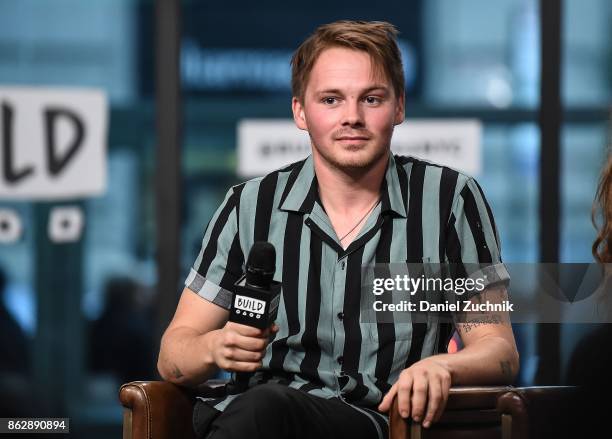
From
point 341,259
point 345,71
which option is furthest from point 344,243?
point 345,71

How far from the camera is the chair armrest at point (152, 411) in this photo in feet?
8.18

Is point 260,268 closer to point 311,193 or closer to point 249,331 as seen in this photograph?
point 249,331

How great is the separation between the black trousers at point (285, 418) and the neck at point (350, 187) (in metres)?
0.49

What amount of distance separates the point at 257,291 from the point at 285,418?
28 centimetres

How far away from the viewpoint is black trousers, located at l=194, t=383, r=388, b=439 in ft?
7.03

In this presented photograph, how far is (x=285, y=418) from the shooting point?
7.12ft

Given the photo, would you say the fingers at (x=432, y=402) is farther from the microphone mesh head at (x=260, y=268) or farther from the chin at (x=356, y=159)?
the chin at (x=356, y=159)

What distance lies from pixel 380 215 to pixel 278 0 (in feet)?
8.55

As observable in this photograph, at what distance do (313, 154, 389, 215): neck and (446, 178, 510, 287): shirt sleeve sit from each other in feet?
0.64

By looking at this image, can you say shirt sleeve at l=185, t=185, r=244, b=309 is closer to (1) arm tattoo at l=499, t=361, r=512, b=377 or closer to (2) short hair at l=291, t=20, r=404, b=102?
(2) short hair at l=291, t=20, r=404, b=102

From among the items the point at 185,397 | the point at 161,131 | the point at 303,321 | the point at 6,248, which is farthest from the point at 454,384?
the point at 6,248

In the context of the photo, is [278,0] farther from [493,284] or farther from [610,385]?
[610,385]

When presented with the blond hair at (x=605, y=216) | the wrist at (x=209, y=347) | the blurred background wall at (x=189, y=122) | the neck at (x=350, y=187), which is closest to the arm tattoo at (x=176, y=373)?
the wrist at (x=209, y=347)

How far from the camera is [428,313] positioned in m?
2.48
